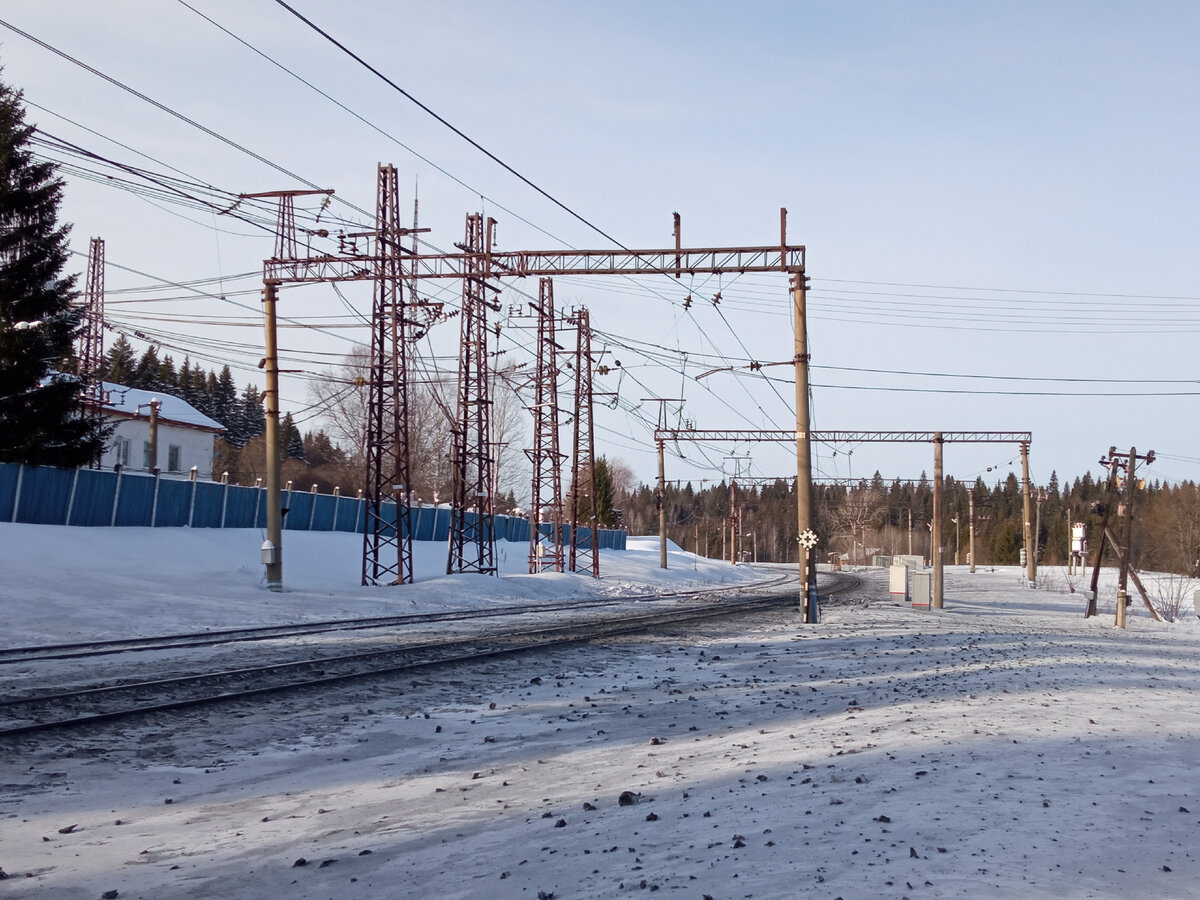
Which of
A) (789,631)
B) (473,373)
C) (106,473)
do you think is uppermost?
(473,373)

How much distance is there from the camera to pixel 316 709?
474 inches

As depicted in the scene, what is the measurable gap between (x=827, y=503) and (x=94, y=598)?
134843 millimetres

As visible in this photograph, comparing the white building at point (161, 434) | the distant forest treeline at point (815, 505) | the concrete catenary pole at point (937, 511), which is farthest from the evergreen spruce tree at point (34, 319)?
the distant forest treeline at point (815, 505)

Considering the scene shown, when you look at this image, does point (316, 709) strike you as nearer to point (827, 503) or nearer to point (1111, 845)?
point (1111, 845)

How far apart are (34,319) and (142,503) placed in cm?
784

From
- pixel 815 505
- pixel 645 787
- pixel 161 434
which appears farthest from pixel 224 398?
pixel 645 787

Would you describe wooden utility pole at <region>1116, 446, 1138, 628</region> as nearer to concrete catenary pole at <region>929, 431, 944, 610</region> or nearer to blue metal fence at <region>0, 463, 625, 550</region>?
Result: concrete catenary pole at <region>929, 431, 944, 610</region>

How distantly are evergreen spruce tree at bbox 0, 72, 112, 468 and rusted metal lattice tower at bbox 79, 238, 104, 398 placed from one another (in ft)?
42.2

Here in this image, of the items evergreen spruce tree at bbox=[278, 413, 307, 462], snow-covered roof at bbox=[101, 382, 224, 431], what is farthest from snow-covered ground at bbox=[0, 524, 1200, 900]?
evergreen spruce tree at bbox=[278, 413, 307, 462]

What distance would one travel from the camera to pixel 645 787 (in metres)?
8.21

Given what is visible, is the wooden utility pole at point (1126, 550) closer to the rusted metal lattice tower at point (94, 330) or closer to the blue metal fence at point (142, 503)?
the blue metal fence at point (142, 503)

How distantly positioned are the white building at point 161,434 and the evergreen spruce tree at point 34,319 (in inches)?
844

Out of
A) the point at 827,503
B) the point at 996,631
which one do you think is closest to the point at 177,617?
the point at 996,631

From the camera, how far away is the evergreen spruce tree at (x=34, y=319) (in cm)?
3647
